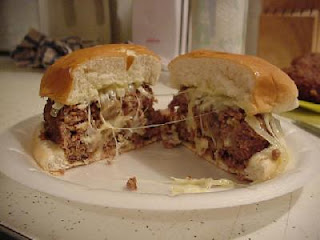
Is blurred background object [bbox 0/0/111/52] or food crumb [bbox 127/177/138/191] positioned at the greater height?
blurred background object [bbox 0/0/111/52]

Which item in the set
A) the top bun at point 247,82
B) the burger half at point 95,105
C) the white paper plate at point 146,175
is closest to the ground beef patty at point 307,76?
the white paper plate at point 146,175

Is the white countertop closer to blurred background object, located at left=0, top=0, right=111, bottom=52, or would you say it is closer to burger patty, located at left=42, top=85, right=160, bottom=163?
burger patty, located at left=42, top=85, right=160, bottom=163

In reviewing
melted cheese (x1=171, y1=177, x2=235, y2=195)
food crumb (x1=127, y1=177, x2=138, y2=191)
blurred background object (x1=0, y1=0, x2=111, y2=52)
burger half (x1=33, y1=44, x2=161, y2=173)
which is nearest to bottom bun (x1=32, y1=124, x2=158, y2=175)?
burger half (x1=33, y1=44, x2=161, y2=173)

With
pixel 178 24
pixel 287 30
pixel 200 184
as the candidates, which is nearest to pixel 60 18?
pixel 178 24

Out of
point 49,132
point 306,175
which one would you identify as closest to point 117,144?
point 49,132

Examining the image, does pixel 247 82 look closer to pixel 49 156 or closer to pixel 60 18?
pixel 49 156

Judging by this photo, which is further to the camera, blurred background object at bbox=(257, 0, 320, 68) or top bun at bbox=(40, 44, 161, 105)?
blurred background object at bbox=(257, 0, 320, 68)

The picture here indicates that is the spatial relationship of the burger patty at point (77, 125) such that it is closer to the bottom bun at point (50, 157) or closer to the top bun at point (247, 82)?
the bottom bun at point (50, 157)
